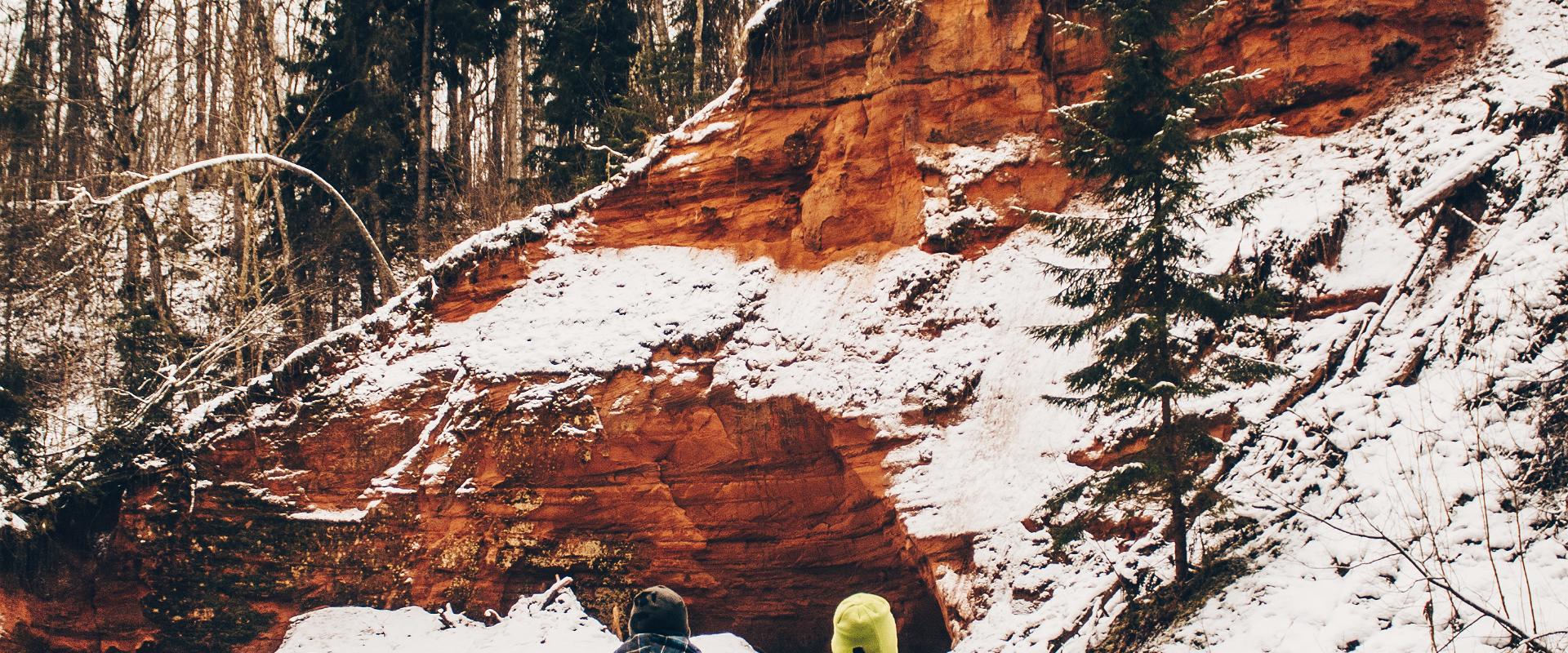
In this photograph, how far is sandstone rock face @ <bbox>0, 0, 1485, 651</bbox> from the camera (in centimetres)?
1029

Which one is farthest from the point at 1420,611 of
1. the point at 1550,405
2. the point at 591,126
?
the point at 591,126

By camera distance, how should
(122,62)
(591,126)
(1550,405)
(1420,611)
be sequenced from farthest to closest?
(591,126)
(122,62)
(1550,405)
(1420,611)

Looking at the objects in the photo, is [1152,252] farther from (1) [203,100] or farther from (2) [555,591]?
(1) [203,100]

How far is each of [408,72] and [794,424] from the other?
18040 millimetres

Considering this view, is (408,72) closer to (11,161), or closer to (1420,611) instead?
(11,161)

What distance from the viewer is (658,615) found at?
3332mm

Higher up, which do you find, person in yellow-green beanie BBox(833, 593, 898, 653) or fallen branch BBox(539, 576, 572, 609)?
person in yellow-green beanie BBox(833, 593, 898, 653)

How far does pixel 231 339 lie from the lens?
1323 cm

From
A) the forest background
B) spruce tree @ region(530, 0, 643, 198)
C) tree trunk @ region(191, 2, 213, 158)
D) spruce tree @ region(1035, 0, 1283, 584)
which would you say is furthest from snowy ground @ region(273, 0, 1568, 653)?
tree trunk @ region(191, 2, 213, 158)

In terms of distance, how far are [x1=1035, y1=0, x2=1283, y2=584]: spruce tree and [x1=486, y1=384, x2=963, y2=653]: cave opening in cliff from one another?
12.8 feet

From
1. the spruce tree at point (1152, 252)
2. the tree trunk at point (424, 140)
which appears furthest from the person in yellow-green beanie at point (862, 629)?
the tree trunk at point (424, 140)

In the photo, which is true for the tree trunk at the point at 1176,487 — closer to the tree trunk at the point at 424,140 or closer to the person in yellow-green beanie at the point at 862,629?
the person in yellow-green beanie at the point at 862,629

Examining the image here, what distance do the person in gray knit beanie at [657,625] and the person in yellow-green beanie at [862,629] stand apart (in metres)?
0.57

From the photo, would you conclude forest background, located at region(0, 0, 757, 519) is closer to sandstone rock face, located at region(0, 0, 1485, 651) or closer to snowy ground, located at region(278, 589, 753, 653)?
sandstone rock face, located at region(0, 0, 1485, 651)
